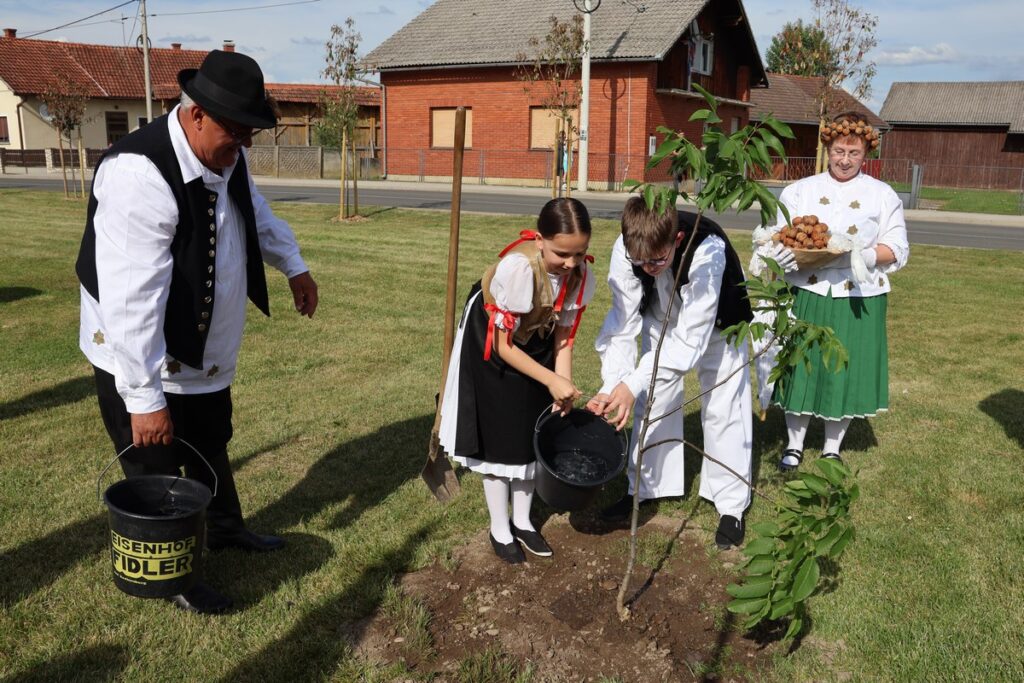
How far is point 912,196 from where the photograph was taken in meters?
22.9

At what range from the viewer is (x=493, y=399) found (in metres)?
3.59

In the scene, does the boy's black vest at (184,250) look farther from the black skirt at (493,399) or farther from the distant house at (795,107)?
the distant house at (795,107)

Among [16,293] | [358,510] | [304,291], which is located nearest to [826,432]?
[358,510]

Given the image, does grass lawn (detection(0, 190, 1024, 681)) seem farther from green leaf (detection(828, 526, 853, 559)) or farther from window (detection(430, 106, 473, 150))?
window (detection(430, 106, 473, 150))

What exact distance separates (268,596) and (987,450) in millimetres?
4237

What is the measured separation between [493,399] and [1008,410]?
14.0 feet

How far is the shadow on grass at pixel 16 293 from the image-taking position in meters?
8.95

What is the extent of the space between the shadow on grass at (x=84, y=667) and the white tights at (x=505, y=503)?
152cm

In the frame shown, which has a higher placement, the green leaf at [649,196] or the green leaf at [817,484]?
the green leaf at [649,196]

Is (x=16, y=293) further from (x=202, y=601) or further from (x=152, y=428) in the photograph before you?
(x=152, y=428)

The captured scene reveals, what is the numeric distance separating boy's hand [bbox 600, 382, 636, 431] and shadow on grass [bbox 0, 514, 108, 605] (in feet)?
7.58

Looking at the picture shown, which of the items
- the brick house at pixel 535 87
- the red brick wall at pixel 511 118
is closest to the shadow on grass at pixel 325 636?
the red brick wall at pixel 511 118

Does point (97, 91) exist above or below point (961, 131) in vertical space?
above

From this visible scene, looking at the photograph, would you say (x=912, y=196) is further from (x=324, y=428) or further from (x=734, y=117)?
(x=324, y=428)
